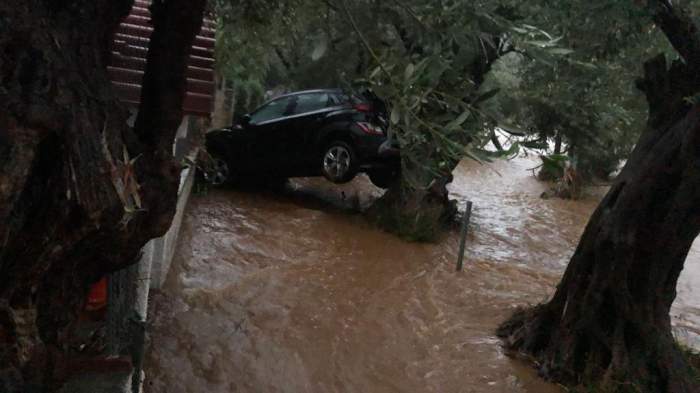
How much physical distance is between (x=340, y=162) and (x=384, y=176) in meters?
1.61

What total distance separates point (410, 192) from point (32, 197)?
9.06 meters

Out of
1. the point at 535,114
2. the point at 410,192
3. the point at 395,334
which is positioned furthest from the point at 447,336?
the point at 535,114

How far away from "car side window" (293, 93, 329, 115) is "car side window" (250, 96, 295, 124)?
0.64ft

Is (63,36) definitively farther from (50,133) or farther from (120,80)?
(120,80)

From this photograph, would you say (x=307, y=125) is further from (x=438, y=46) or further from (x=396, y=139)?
(x=396, y=139)

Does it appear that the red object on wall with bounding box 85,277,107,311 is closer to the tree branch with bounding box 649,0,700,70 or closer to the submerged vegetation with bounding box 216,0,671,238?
the submerged vegetation with bounding box 216,0,671,238

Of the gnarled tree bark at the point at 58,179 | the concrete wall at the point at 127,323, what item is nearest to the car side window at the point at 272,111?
the concrete wall at the point at 127,323

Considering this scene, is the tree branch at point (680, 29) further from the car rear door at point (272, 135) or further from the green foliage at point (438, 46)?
the car rear door at point (272, 135)

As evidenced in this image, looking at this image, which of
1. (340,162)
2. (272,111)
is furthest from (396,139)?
(272,111)

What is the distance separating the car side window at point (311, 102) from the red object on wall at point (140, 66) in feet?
16.1

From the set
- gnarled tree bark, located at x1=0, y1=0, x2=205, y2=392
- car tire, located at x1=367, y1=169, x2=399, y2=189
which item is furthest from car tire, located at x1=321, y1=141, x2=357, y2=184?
gnarled tree bark, located at x1=0, y1=0, x2=205, y2=392

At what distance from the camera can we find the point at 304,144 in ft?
36.9

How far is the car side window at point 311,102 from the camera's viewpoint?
11.2 m

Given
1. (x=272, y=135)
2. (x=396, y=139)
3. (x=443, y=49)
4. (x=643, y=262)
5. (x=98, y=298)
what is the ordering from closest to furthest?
(x=396, y=139) < (x=443, y=49) < (x=98, y=298) < (x=643, y=262) < (x=272, y=135)
